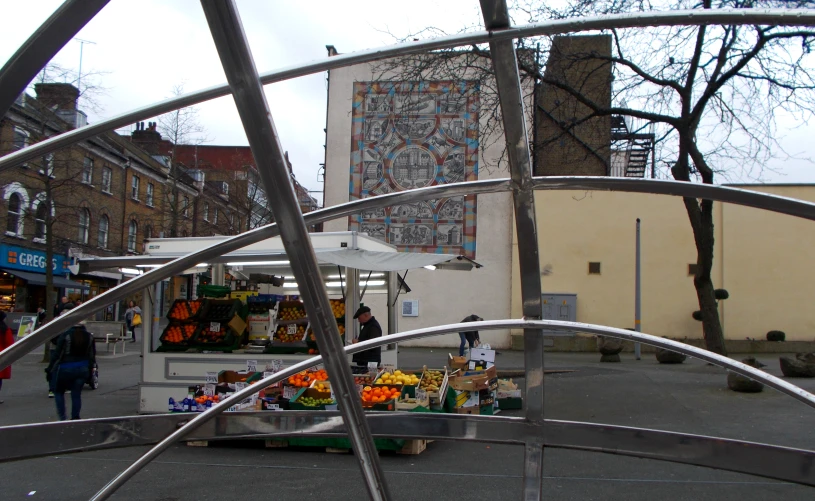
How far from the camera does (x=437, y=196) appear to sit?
2939mm

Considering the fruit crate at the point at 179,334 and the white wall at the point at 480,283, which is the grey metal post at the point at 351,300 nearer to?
the fruit crate at the point at 179,334

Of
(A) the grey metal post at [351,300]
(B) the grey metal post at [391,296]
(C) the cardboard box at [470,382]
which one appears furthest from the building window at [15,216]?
(C) the cardboard box at [470,382]

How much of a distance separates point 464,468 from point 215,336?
17.5 feet

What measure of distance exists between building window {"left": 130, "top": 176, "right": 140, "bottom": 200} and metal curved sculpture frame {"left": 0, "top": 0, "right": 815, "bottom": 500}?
34.4 meters

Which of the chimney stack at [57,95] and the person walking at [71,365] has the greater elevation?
the chimney stack at [57,95]

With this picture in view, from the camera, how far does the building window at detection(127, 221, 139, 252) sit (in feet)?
117

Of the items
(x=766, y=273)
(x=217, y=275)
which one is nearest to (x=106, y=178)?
(x=217, y=275)

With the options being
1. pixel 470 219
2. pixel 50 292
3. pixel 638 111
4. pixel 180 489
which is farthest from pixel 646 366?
pixel 50 292

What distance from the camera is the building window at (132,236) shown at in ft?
117

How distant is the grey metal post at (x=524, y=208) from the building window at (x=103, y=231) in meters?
33.3

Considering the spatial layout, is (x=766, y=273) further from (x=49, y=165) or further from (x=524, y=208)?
(x=524, y=208)

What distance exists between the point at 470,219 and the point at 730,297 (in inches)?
385

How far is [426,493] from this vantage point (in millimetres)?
6512

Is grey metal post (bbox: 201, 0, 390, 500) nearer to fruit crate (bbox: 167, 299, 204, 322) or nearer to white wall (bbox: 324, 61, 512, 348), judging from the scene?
fruit crate (bbox: 167, 299, 204, 322)
